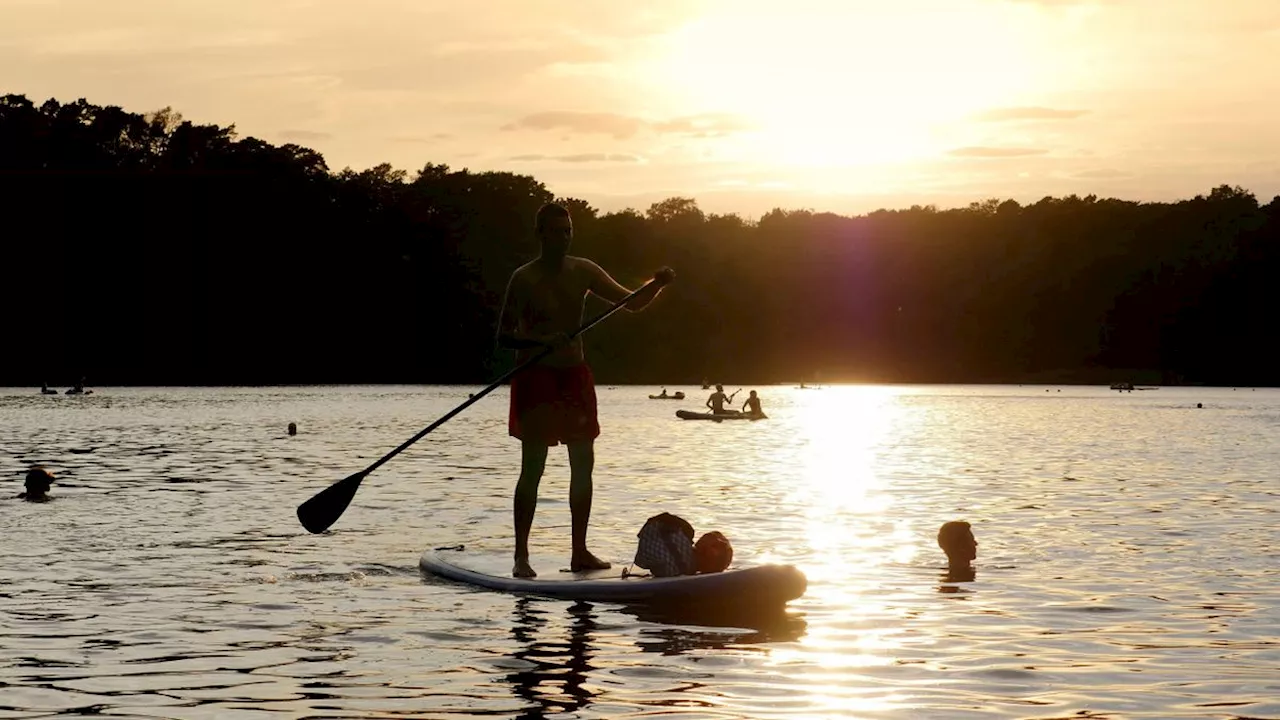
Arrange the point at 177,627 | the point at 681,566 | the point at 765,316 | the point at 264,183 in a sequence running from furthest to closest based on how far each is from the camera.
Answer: the point at 765,316
the point at 264,183
the point at 681,566
the point at 177,627

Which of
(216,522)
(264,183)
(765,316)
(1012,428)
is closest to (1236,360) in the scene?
(765,316)

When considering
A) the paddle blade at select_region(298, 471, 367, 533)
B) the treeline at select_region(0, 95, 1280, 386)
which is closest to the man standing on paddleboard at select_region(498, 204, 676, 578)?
the paddle blade at select_region(298, 471, 367, 533)

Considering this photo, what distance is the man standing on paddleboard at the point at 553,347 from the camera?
14.5m

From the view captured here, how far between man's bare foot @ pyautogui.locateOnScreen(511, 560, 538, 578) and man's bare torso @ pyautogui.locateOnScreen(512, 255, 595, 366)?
1.85 metres

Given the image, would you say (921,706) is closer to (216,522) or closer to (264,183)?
(216,522)

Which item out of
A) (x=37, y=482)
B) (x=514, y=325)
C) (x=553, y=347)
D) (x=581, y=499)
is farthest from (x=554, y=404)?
(x=37, y=482)

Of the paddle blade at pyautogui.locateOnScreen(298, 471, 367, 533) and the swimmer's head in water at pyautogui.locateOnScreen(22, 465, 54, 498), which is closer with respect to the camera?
the paddle blade at pyautogui.locateOnScreen(298, 471, 367, 533)

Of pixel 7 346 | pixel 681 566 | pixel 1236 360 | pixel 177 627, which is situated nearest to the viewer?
pixel 177 627

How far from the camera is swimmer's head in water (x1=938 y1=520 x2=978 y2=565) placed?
56.4 ft

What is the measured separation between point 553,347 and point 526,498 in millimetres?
1481

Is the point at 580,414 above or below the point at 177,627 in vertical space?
above

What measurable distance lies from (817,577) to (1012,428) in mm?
54589

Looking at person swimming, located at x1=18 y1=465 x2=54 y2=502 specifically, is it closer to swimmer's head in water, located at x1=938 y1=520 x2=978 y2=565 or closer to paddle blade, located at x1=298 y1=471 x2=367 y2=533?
paddle blade, located at x1=298 y1=471 x2=367 y2=533

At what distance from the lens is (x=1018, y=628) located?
43.7 ft
